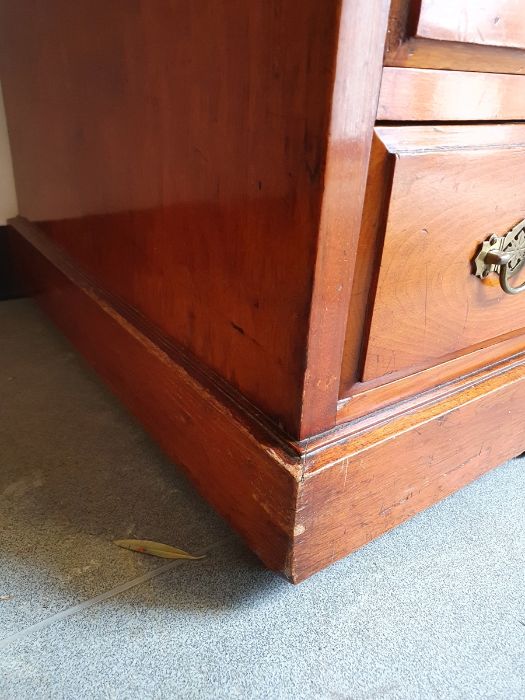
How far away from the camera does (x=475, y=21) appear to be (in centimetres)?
41

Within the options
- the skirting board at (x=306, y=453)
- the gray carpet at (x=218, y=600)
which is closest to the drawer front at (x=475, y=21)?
the skirting board at (x=306, y=453)

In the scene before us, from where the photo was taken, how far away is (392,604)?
1.80 feet

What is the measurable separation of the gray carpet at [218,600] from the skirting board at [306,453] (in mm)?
45

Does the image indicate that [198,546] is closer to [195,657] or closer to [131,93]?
[195,657]

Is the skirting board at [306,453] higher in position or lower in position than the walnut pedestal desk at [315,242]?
lower

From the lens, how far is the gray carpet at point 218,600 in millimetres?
477

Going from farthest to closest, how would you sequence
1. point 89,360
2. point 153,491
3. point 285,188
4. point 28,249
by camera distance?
point 28,249 → point 89,360 → point 153,491 → point 285,188

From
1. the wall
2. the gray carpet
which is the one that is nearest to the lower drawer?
the gray carpet

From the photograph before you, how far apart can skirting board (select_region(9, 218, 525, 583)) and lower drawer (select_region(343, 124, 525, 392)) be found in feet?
0.23

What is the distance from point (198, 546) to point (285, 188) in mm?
378

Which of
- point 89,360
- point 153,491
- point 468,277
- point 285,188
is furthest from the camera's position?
point 89,360

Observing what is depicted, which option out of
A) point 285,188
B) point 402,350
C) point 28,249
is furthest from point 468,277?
point 28,249

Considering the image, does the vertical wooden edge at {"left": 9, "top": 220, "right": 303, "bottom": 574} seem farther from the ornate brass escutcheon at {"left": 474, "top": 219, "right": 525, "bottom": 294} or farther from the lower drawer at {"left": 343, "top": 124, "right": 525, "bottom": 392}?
the ornate brass escutcheon at {"left": 474, "top": 219, "right": 525, "bottom": 294}

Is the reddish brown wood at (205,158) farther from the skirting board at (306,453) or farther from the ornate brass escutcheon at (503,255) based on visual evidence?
the ornate brass escutcheon at (503,255)
